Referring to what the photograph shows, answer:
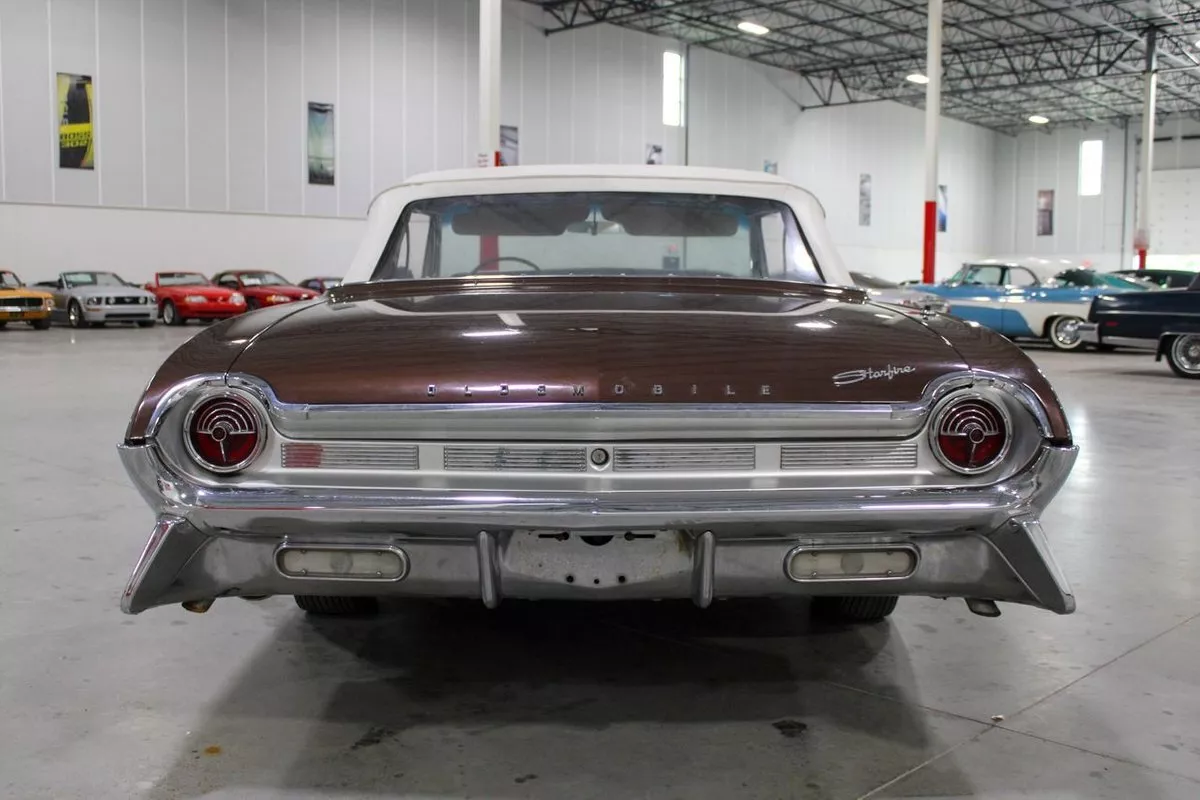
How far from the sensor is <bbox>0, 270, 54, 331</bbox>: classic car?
18469 mm

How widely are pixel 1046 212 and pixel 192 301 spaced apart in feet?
109

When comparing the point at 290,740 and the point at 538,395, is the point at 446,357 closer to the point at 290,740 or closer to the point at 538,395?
the point at 538,395

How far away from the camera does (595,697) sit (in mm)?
2607

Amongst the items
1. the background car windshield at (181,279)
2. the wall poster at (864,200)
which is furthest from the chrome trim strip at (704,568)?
the wall poster at (864,200)

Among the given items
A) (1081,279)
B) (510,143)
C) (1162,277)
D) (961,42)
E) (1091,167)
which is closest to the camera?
(1081,279)

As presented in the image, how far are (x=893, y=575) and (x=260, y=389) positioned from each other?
1.31 meters

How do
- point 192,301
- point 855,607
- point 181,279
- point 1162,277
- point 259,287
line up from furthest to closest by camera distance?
point 181,279, point 259,287, point 192,301, point 1162,277, point 855,607

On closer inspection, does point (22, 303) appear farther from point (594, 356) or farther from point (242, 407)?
point (594, 356)

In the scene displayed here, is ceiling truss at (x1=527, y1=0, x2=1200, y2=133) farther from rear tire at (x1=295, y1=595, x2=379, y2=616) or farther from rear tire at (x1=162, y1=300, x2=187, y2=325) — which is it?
rear tire at (x1=295, y1=595, x2=379, y2=616)

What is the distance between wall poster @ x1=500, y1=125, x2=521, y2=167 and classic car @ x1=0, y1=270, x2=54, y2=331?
36.4 ft

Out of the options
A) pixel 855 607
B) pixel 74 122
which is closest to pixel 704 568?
pixel 855 607

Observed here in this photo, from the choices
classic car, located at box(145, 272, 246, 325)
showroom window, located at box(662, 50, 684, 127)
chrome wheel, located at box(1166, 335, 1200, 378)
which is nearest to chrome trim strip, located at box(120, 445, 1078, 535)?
chrome wheel, located at box(1166, 335, 1200, 378)

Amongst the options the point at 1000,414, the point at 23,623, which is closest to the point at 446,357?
the point at 1000,414

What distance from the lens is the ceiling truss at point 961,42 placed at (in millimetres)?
26391
